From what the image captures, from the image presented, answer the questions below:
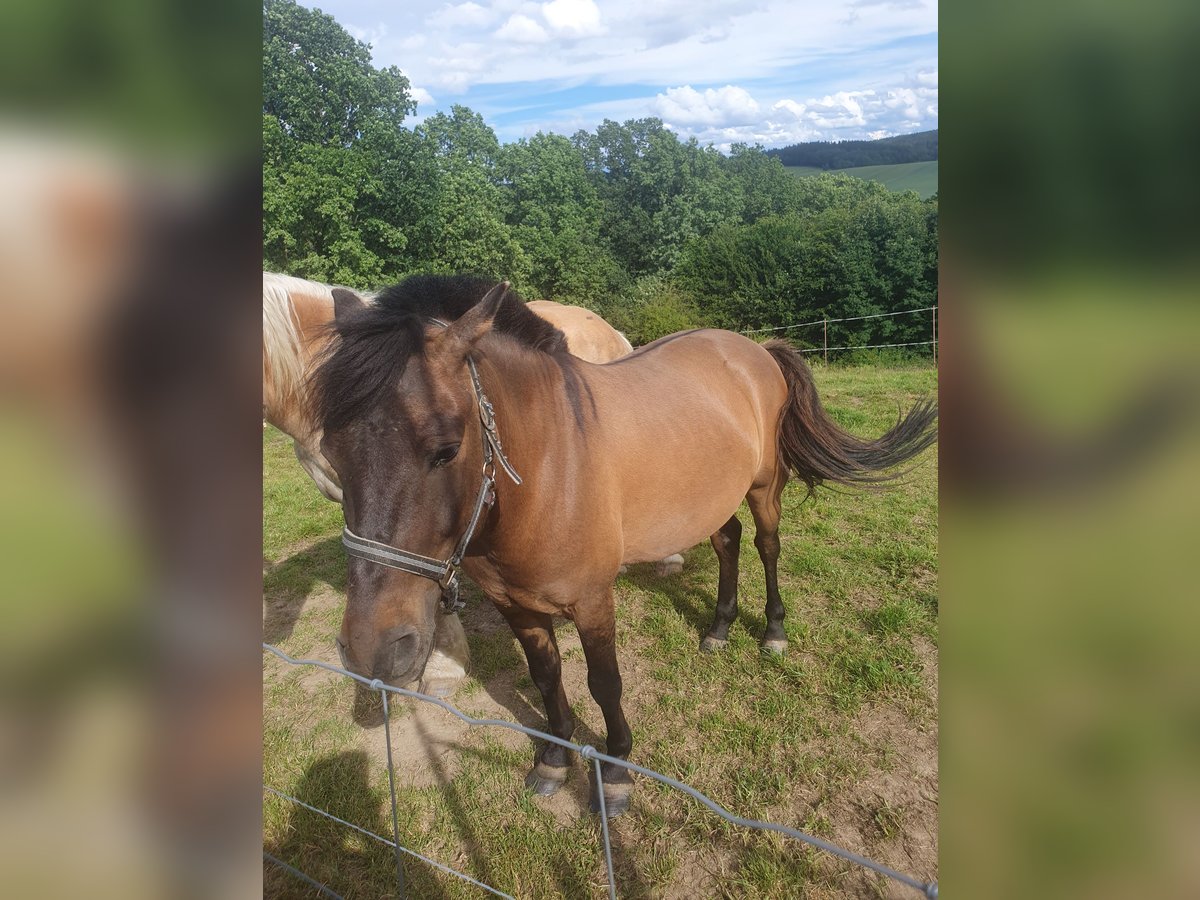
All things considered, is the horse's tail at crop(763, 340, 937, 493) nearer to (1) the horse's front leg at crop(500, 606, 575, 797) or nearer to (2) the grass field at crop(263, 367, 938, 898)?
(2) the grass field at crop(263, 367, 938, 898)

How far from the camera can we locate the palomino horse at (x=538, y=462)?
2.01 metres

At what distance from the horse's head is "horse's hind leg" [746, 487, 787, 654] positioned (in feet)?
7.95

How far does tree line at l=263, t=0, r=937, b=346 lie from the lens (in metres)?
19.0

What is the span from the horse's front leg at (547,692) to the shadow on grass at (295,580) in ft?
8.25

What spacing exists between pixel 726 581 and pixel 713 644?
399 millimetres

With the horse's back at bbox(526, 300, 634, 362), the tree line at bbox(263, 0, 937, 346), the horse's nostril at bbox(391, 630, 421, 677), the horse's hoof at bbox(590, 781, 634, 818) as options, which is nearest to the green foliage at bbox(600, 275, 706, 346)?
the tree line at bbox(263, 0, 937, 346)

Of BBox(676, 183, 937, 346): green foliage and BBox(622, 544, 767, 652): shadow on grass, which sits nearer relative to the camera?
BBox(622, 544, 767, 652): shadow on grass

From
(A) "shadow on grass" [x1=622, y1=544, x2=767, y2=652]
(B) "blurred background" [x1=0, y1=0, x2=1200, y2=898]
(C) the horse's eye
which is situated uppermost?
(B) "blurred background" [x1=0, y1=0, x2=1200, y2=898]

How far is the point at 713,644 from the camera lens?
4219 mm

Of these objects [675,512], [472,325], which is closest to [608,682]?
[675,512]

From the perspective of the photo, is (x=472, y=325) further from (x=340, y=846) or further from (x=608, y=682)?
(x=340, y=846)
